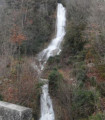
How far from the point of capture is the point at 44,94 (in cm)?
1359

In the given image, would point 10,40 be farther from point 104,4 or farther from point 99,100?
point 99,100

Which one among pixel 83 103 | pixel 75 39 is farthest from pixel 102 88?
pixel 75 39

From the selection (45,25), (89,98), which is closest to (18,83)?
(89,98)

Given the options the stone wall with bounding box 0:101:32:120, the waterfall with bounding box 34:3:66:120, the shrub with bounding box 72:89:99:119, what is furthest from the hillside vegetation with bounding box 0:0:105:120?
the stone wall with bounding box 0:101:32:120

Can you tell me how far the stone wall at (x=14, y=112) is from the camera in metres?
3.00

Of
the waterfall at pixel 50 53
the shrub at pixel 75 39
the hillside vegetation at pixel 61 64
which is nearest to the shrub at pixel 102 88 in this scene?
the hillside vegetation at pixel 61 64

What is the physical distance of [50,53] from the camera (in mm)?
22812

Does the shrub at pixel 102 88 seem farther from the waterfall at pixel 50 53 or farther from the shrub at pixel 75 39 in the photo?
the shrub at pixel 75 39

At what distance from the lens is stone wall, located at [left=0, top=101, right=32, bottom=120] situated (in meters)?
3.00

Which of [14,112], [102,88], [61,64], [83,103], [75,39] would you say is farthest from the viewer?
[61,64]

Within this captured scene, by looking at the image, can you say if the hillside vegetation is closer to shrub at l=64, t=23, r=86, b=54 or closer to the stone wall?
shrub at l=64, t=23, r=86, b=54

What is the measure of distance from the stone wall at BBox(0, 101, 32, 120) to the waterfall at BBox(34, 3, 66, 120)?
9645mm

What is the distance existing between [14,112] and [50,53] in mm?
19827

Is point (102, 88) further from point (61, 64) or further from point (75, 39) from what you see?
point (75, 39)
